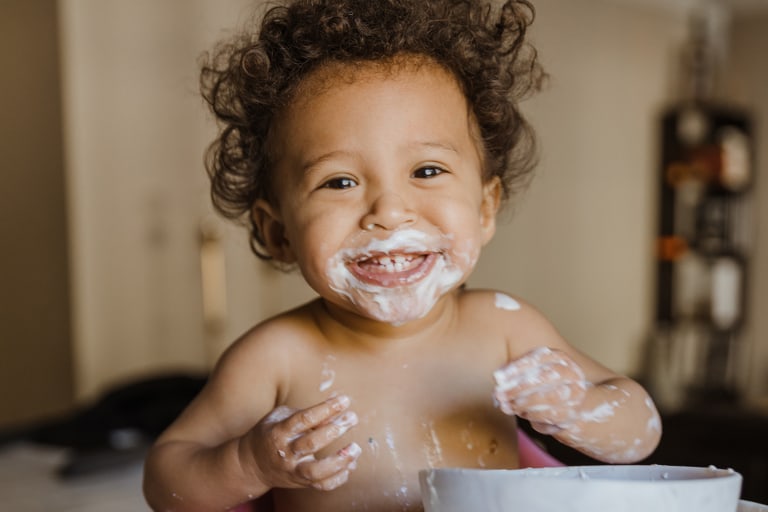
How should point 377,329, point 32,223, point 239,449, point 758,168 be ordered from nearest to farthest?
point 239,449, point 377,329, point 32,223, point 758,168

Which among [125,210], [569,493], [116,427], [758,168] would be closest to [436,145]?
[569,493]

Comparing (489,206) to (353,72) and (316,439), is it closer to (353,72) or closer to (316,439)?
(353,72)

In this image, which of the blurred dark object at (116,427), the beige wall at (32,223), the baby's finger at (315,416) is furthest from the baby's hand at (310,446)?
the beige wall at (32,223)

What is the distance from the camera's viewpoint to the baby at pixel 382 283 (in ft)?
2.30

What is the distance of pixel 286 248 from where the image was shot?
0.84 metres

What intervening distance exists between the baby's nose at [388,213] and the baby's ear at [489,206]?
0.16 meters

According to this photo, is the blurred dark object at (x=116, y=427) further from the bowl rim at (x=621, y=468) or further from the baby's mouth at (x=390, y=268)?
the bowl rim at (x=621, y=468)

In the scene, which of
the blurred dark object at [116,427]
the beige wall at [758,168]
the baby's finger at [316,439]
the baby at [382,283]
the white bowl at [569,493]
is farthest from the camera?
the beige wall at [758,168]

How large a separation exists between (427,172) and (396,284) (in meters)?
0.10

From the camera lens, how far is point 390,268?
2.35 ft

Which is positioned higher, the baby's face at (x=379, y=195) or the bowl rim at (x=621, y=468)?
the baby's face at (x=379, y=195)

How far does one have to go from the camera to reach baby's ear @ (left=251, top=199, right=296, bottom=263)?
0.83 meters

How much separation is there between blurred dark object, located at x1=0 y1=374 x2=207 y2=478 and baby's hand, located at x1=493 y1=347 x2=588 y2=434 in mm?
1116

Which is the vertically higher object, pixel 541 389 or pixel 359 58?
pixel 359 58
